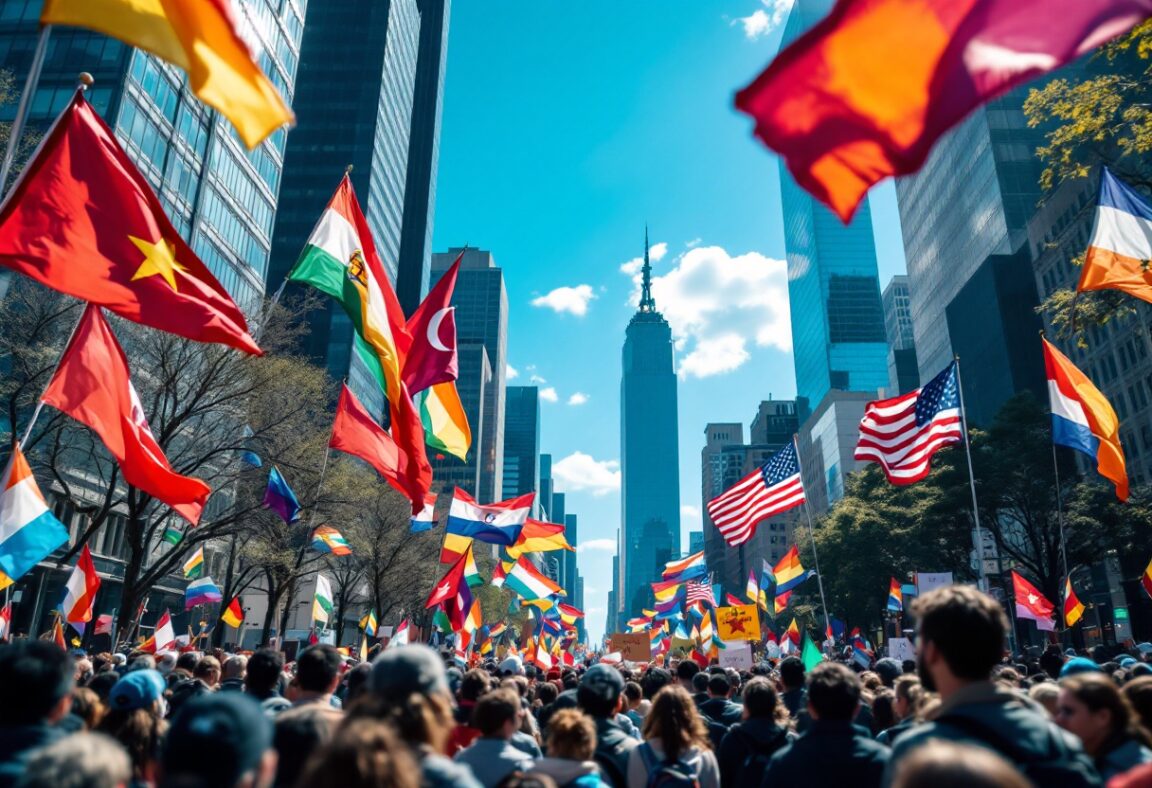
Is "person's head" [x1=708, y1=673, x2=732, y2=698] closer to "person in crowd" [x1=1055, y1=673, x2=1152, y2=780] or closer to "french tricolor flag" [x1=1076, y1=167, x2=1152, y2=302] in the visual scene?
"person in crowd" [x1=1055, y1=673, x2=1152, y2=780]

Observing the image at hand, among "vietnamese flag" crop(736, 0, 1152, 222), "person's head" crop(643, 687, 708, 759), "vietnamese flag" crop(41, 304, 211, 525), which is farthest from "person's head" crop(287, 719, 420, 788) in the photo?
"vietnamese flag" crop(41, 304, 211, 525)

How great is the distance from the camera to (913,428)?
17891mm

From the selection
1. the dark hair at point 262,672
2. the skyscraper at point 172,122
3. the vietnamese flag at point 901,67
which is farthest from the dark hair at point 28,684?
the skyscraper at point 172,122

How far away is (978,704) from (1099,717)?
4.43 ft

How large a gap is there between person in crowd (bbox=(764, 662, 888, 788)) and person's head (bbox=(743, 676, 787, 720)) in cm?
165

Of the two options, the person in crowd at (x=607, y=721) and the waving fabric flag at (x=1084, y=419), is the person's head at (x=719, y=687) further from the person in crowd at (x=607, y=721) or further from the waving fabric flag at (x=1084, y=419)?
the waving fabric flag at (x=1084, y=419)

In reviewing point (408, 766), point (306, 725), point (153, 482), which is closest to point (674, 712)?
point (306, 725)

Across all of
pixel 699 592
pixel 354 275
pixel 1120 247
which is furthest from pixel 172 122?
pixel 1120 247

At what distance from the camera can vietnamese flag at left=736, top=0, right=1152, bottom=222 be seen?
5.43m

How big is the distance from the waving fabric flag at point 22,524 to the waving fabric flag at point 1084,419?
17736mm

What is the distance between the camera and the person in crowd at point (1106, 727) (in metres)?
4.05

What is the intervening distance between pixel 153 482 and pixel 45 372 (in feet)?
44.6

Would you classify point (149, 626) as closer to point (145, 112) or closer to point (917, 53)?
point (145, 112)

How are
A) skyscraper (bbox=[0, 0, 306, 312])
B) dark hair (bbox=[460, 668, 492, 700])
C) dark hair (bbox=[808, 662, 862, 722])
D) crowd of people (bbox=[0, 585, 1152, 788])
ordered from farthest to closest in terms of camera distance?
skyscraper (bbox=[0, 0, 306, 312]), dark hair (bbox=[460, 668, 492, 700]), dark hair (bbox=[808, 662, 862, 722]), crowd of people (bbox=[0, 585, 1152, 788])
